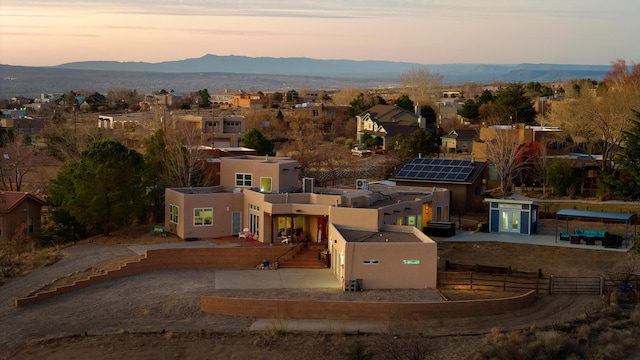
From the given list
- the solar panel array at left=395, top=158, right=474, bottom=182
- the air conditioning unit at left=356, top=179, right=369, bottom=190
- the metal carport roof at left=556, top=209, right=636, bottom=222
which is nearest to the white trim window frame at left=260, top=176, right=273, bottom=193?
the air conditioning unit at left=356, top=179, right=369, bottom=190

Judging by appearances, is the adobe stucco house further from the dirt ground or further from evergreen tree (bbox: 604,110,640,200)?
evergreen tree (bbox: 604,110,640,200)

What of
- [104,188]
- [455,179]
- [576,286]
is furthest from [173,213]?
[576,286]

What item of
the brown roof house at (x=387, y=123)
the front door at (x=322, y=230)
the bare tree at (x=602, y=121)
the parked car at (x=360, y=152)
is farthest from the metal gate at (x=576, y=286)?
the brown roof house at (x=387, y=123)

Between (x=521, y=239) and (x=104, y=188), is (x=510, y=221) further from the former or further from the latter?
(x=104, y=188)

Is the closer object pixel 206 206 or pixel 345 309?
pixel 345 309

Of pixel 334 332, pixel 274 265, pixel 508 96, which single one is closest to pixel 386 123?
pixel 508 96

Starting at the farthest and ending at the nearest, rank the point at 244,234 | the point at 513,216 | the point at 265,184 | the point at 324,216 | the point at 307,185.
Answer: the point at 513,216 → the point at 265,184 → the point at 307,185 → the point at 244,234 → the point at 324,216

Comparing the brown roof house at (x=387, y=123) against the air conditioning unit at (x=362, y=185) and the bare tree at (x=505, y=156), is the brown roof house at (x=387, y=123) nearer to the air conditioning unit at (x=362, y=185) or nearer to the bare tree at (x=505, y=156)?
the bare tree at (x=505, y=156)
